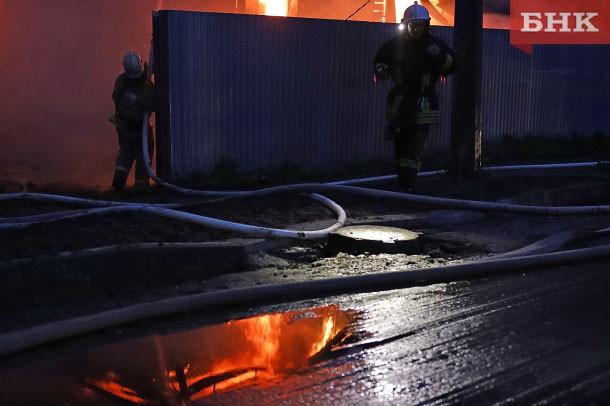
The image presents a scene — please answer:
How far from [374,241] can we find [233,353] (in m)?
2.40

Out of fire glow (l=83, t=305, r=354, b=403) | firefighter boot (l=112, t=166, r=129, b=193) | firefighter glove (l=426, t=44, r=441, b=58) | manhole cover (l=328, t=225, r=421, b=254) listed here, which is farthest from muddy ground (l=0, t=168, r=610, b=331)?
firefighter glove (l=426, t=44, r=441, b=58)

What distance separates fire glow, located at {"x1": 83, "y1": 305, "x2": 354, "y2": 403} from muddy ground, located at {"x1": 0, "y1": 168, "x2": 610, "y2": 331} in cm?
79

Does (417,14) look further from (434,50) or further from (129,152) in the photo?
(129,152)

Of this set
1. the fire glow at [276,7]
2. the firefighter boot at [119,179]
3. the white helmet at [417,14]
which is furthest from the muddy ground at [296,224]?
the fire glow at [276,7]

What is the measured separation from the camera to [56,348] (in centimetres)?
388

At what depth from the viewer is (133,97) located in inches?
375

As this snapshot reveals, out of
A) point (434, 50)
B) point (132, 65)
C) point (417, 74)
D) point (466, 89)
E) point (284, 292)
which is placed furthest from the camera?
point (132, 65)

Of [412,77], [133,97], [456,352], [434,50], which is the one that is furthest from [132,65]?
[456,352]

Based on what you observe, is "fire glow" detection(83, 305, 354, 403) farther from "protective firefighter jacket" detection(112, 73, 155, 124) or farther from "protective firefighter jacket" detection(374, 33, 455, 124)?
"protective firefighter jacket" detection(112, 73, 155, 124)

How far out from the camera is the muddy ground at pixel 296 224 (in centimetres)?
505

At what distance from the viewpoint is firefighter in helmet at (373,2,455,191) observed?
834 cm

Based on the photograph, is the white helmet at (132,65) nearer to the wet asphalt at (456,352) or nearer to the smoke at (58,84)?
the wet asphalt at (456,352)

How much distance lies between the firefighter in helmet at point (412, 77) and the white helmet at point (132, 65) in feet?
9.67

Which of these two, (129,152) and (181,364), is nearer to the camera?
(181,364)
